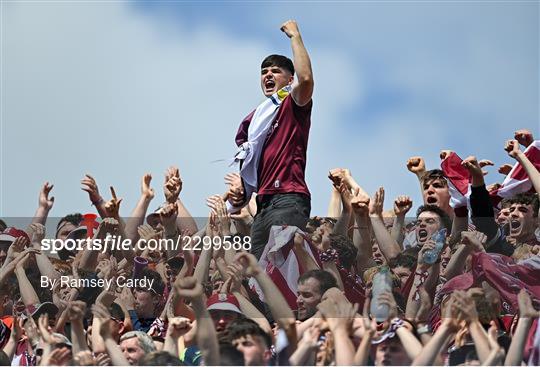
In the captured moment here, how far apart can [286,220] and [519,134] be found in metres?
2.68

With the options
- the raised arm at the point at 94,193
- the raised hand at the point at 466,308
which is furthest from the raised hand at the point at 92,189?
the raised hand at the point at 466,308

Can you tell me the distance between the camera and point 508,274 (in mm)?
13695

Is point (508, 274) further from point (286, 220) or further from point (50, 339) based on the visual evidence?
point (50, 339)

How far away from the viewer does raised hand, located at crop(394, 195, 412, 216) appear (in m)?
15.5

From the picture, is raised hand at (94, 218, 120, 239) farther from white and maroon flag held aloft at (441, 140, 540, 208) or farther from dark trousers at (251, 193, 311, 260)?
white and maroon flag held aloft at (441, 140, 540, 208)

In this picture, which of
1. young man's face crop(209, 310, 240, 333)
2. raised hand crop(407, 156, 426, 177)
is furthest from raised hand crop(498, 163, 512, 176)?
young man's face crop(209, 310, 240, 333)

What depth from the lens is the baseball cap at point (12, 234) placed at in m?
15.7

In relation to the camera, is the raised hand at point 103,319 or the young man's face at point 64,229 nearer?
the raised hand at point 103,319

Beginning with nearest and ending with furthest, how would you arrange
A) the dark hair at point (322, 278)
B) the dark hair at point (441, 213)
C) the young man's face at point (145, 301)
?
the dark hair at point (322, 278) → the young man's face at point (145, 301) → the dark hair at point (441, 213)

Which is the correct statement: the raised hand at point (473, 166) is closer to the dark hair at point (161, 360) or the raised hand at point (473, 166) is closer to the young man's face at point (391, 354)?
the young man's face at point (391, 354)

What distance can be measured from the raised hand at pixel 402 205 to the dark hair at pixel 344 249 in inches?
41.7

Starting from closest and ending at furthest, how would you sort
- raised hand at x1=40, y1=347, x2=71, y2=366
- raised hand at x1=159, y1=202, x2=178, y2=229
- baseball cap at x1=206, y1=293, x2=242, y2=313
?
raised hand at x1=40, y1=347, x2=71, y2=366, baseball cap at x1=206, y1=293, x2=242, y2=313, raised hand at x1=159, y1=202, x2=178, y2=229

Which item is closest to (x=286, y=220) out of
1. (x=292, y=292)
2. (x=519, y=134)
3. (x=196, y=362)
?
(x=292, y=292)

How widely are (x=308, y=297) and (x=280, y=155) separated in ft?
4.83
